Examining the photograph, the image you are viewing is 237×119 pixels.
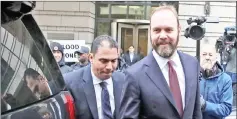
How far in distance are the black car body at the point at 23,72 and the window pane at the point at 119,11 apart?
16.7 meters

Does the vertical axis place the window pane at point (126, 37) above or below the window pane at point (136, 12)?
below

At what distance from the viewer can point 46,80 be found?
2908 mm

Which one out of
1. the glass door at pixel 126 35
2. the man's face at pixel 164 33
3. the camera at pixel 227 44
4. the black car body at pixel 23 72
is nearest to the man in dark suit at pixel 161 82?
the man's face at pixel 164 33

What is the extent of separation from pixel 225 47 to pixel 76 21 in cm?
645

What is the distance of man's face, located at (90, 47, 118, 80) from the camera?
364 centimetres

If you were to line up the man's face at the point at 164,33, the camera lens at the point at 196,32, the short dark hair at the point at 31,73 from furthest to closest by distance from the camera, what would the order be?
the camera lens at the point at 196,32, the man's face at the point at 164,33, the short dark hair at the point at 31,73

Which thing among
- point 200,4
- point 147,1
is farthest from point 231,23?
point 147,1

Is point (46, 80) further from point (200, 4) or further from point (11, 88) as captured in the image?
point (200, 4)

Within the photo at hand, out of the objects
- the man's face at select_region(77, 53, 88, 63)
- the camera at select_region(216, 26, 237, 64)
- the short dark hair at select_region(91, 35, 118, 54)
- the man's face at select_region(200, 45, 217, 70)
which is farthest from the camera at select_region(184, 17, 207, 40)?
the short dark hair at select_region(91, 35, 118, 54)

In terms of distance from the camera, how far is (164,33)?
2.80m

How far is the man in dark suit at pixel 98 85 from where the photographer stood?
3.56 m

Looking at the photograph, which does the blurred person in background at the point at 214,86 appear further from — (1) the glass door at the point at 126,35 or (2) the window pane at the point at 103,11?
(2) the window pane at the point at 103,11

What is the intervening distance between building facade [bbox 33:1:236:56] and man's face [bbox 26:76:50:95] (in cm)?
1527

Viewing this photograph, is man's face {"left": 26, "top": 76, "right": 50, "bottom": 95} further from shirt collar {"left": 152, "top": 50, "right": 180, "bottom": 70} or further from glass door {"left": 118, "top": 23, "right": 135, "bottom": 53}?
glass door {"left": 118, "top": 23, "right": 135, "bottom": 53}
